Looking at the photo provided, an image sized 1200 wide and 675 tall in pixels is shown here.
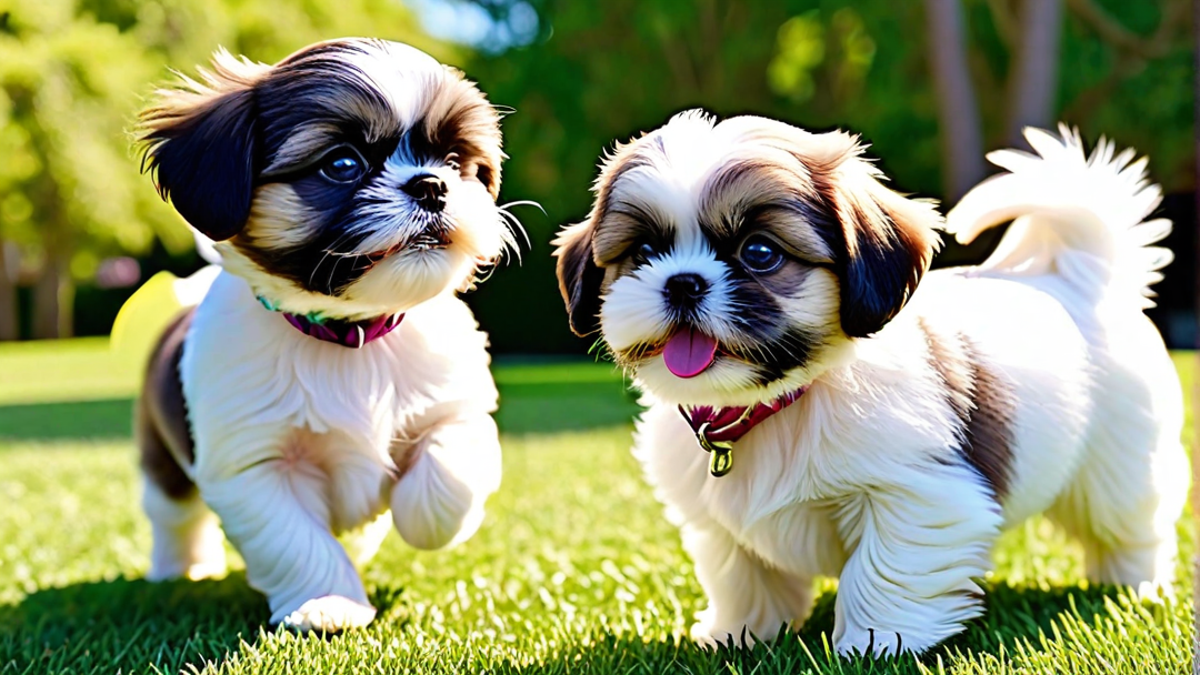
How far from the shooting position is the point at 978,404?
3.04m

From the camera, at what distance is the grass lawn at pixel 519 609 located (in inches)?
113

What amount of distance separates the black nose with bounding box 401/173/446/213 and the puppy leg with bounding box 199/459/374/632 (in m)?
0.94

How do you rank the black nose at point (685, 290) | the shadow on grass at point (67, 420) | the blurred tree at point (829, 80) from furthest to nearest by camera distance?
the blurred tree at point (829, 80)
the shadow on grass at point (67, 420)
the black nose at point (685, 290)

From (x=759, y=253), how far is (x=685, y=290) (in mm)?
202

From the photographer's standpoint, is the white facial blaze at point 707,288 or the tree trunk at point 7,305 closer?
the white facial blaze at point 707,288

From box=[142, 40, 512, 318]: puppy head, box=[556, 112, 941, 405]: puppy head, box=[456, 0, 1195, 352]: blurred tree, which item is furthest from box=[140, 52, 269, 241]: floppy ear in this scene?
box=[456, 0, 1195, 352]: blurred tree

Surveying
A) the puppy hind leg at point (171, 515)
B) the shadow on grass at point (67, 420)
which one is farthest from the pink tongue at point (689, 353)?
the shadow on grass at point (67, 420)

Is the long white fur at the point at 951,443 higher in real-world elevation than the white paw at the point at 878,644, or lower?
higher

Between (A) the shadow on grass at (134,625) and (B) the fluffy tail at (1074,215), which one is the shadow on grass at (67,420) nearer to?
(A) the shadow on grass at (134,625)

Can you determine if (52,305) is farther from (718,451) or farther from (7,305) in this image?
(718,451)

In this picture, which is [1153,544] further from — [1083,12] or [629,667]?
[1083,12]

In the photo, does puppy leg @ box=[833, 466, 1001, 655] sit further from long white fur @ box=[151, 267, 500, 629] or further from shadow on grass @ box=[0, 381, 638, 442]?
shadow on grass @ box=[0, 381, 638, 442]

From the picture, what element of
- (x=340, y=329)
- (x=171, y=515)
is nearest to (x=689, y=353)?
(x=340, y=329)

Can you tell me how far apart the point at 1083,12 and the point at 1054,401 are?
16.7 meters
